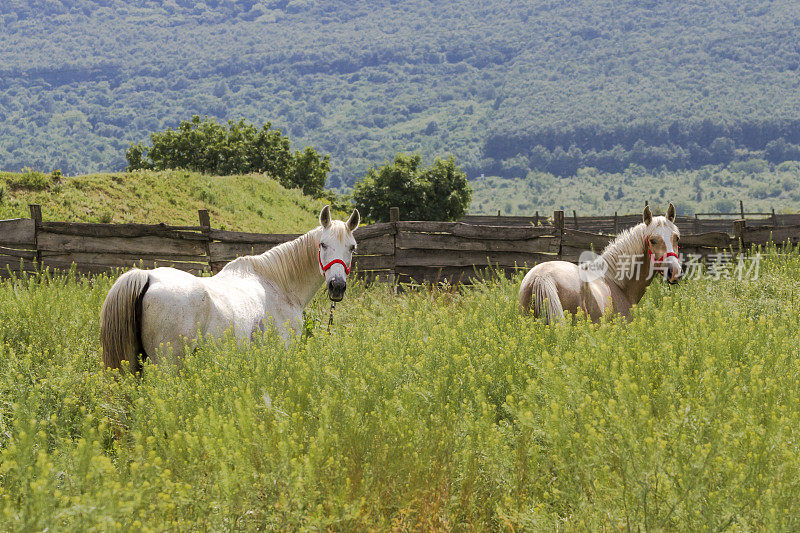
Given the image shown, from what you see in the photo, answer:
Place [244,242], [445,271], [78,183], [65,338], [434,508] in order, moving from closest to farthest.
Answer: [434,508]
[65,338]
[244,242]
[445,271]
[78,183]

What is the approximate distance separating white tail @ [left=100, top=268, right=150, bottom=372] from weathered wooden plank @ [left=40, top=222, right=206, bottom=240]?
6937mm

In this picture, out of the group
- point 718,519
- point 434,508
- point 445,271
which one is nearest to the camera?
point 718,519

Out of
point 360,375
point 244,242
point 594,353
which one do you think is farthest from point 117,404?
point 244,242

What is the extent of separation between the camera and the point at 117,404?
13.0 ft

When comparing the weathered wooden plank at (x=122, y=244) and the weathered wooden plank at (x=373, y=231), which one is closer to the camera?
the weathered wooden plank at (x=122, y=244)

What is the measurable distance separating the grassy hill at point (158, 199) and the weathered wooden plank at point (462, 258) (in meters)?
8.74

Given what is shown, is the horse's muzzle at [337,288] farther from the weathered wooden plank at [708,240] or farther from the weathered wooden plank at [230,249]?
the weathered wooden plank at [708,240]

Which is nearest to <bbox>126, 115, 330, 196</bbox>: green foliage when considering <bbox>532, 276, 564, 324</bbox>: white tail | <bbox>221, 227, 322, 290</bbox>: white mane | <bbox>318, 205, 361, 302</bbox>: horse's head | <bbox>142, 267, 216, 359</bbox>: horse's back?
<bbox>221, 227, 322, 290</bbox>: white mane

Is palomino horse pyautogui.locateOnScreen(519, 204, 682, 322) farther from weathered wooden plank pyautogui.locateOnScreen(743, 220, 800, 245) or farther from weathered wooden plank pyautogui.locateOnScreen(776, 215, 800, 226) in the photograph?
Result: weathered wooden plank pyautogui.locateOnScreen(776, 215, 800, 226)

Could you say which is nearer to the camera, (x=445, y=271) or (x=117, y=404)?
(x=117, y=404)

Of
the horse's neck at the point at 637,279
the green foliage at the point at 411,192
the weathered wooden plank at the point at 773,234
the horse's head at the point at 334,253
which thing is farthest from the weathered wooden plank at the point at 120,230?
the green foliage at the point at 411,192

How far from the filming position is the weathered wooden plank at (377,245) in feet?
38.2

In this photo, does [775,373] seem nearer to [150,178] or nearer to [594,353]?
[594,353]

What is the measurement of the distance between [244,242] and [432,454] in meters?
8.85
